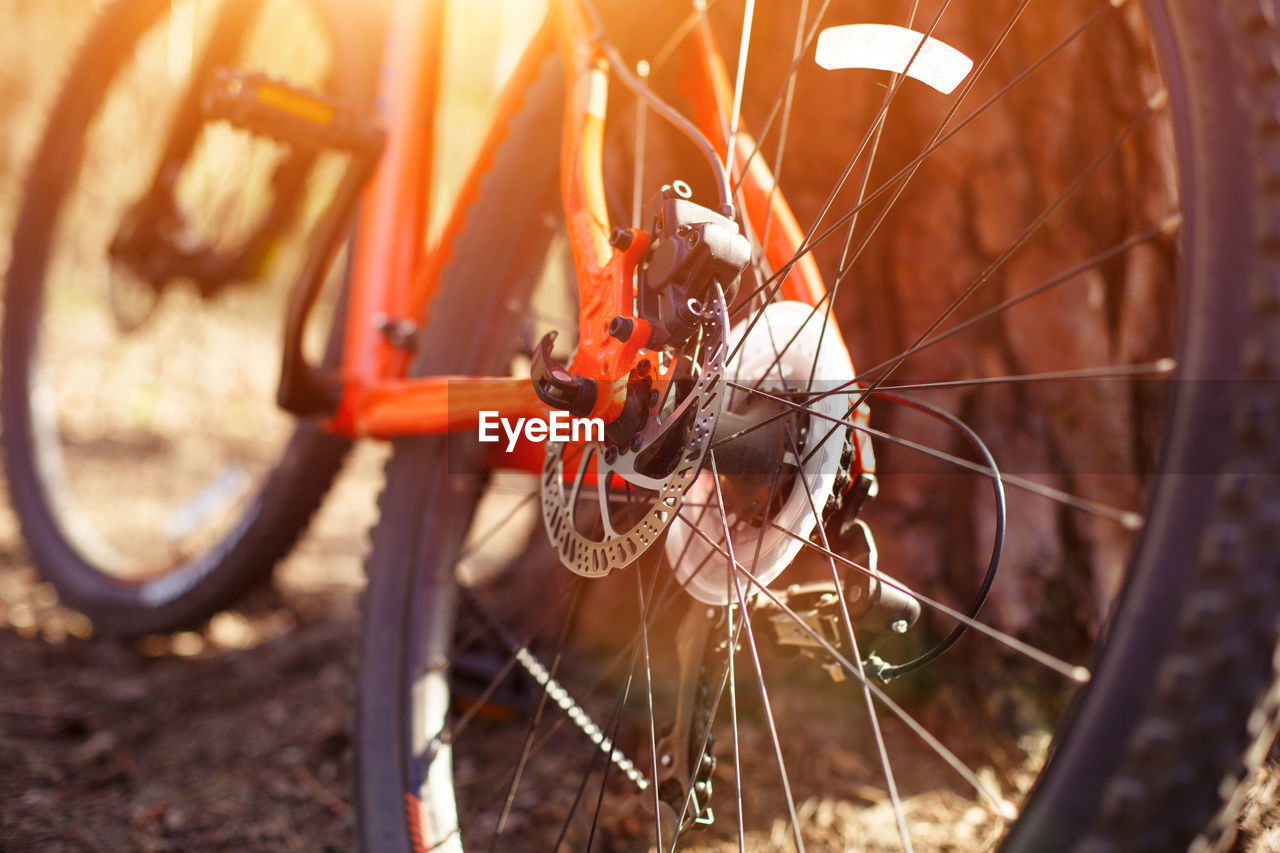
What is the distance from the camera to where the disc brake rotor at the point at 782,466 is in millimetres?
800

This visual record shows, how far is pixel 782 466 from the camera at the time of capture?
0.84m

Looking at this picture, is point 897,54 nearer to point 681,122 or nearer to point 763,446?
point 681,122

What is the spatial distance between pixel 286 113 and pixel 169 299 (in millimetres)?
1190

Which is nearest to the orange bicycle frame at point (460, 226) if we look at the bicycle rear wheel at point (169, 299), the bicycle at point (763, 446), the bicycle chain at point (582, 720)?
the bicycle at point (763, 446)

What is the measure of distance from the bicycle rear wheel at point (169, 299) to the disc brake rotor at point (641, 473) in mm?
737

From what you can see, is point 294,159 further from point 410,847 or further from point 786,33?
point 410,847

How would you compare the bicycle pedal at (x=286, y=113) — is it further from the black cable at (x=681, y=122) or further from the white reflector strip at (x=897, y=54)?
the white reflector strip at (x=897, y=54)

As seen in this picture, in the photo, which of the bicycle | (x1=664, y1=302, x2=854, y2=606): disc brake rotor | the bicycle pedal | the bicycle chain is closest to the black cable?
the bicycle

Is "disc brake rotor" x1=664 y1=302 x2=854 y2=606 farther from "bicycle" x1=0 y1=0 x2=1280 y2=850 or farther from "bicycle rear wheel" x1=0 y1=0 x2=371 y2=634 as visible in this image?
"bicycle rear wheel" x1=0 y1=0 x2=371 y2=634

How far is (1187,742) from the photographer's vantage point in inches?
19.6

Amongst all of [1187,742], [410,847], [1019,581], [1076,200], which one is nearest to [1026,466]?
[1019,581]

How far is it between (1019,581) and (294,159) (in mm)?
1639

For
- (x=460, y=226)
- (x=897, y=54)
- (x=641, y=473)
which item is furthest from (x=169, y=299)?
(x=897, y=54)

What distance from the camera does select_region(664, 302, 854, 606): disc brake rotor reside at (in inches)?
A: 31.5
